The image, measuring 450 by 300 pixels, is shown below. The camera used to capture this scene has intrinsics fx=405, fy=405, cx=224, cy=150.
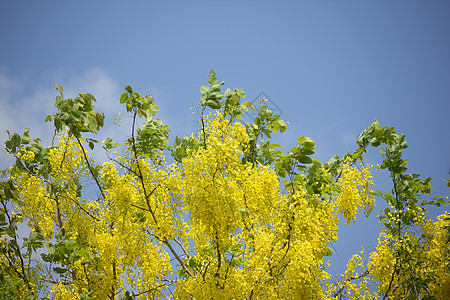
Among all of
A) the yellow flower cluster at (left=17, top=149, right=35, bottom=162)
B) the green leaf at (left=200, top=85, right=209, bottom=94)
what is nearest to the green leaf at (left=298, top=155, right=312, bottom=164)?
the green leaf at (left=200, top=85, right=209, bottom=94)

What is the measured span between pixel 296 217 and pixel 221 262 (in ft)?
2.24

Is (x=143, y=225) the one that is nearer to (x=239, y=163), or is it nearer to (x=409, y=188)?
(x=239, y=163)

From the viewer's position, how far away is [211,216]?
2947mm

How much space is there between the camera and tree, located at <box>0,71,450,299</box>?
297 cm

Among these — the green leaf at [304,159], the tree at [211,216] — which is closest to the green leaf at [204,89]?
the tree at [211,216]

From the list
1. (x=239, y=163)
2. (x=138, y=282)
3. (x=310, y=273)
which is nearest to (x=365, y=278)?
(x=310, y=273)

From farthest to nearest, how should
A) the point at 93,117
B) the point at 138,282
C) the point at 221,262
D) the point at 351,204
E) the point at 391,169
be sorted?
the point at 391,169, the point at 351,204, the point at 93,117, the point at 138,282, the point at 221,262

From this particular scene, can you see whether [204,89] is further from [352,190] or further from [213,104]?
[352,190]

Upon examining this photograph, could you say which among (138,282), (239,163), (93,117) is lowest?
(138,282)

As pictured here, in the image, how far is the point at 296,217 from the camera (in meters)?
2.99

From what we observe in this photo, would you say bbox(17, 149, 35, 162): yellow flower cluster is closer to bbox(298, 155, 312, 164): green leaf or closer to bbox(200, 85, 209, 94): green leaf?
bbox(200, 85, 209, 94): green leaf

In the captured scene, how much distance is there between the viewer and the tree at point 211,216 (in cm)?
297

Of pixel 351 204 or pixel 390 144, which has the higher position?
pixel 390 144

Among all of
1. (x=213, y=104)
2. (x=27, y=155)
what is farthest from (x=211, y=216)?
(x=27, y=155)
